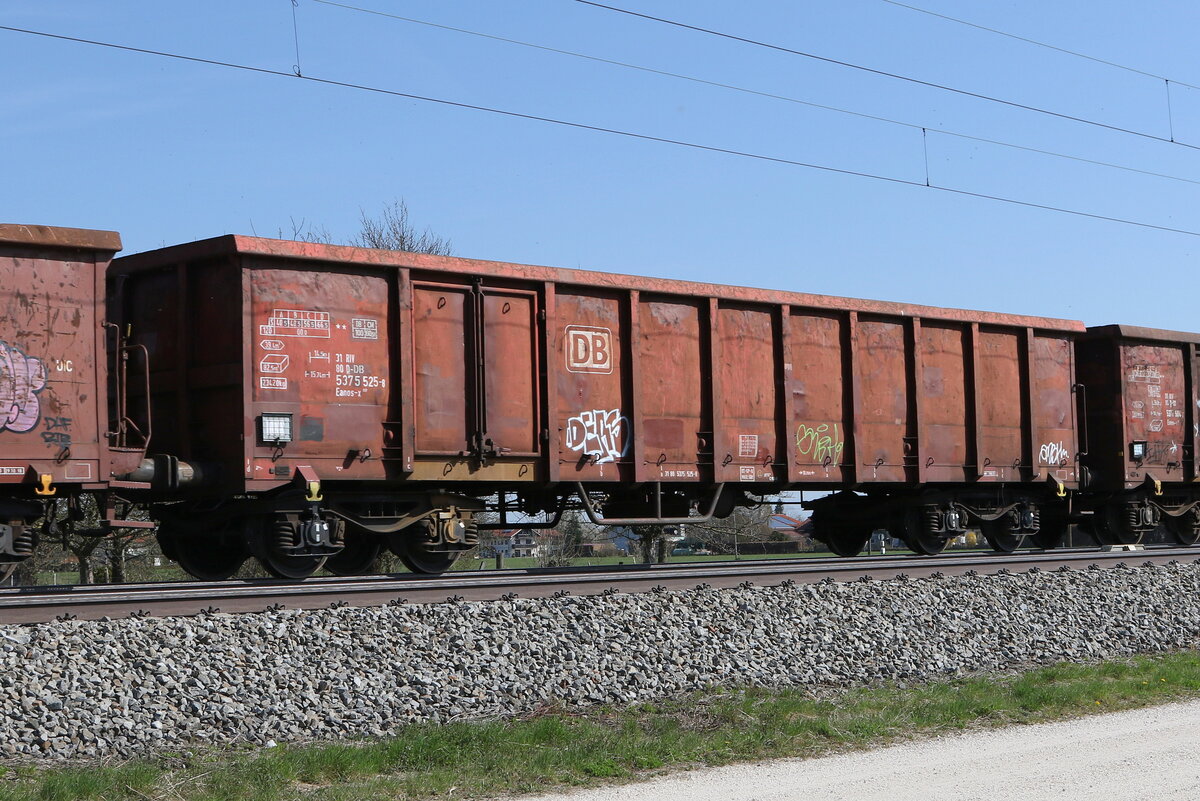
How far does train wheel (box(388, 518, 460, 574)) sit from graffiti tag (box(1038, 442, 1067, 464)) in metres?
9.34

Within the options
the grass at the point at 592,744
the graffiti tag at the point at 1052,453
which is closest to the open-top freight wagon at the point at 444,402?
the graffiti tag at the point at 1052,453

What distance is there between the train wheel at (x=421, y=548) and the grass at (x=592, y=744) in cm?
458

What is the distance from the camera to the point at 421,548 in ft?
40.8

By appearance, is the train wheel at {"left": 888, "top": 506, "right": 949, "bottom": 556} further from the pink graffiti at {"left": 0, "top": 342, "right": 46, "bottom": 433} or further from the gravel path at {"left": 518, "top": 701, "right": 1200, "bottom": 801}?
the pink graffiti at {"left": 0, "top": 342, "right": 46, "bottom": 433}

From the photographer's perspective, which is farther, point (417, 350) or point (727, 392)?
point (727, 392)

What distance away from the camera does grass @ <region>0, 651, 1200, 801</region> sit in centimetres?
599

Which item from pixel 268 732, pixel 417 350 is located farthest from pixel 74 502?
pixel 268 732

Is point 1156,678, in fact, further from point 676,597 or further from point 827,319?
point 827,319

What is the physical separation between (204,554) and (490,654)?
5.53 meters

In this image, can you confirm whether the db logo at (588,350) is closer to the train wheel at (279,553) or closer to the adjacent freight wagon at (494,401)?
the adjacent freight wagon at (494,401)

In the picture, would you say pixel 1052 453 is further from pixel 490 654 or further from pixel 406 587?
pixel 490 654

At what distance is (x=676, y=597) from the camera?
1020cm

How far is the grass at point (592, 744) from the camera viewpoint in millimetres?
5988

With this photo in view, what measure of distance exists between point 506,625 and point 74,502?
424 cm
